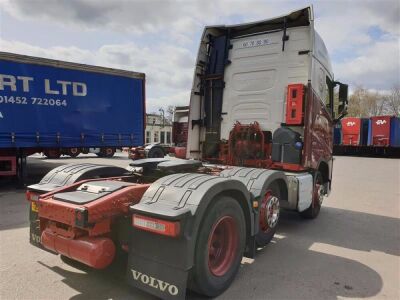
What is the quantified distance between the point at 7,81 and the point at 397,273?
916 centimetres

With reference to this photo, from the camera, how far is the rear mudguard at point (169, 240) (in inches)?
108

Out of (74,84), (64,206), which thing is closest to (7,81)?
(74,84)

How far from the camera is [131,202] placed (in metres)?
3.33

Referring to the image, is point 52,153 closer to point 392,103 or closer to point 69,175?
point 69,175

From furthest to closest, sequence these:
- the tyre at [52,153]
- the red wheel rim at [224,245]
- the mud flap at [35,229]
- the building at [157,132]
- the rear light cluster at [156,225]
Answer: the building at [157,132] → the tyre at [52,153] → the mud flap at [35,229] → the red wheel rim at [224,245] → the rear light cluster at [156,225]

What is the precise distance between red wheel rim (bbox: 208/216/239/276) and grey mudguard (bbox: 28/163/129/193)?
71.2 inches

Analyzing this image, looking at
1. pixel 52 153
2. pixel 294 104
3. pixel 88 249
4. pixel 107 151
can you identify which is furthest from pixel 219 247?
pixel 107 151

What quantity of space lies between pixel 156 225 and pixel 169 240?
6.4 inches

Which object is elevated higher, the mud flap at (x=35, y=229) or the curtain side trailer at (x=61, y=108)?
the curtain side trailer at (x=61, y=108)

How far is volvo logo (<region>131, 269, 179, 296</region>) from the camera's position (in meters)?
2.76

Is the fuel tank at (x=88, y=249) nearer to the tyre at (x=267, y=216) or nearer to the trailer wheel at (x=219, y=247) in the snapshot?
the trailer wheel at (x=219, y=247)

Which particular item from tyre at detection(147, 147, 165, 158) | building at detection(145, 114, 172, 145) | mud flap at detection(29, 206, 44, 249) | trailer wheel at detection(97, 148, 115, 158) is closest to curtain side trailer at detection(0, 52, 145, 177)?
trailer wheel at detection(97, 148, 115, 158)

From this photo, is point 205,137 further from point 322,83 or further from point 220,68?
point 322,83

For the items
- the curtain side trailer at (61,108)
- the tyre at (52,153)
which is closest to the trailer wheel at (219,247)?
the curtain side trailer at (61,108)
